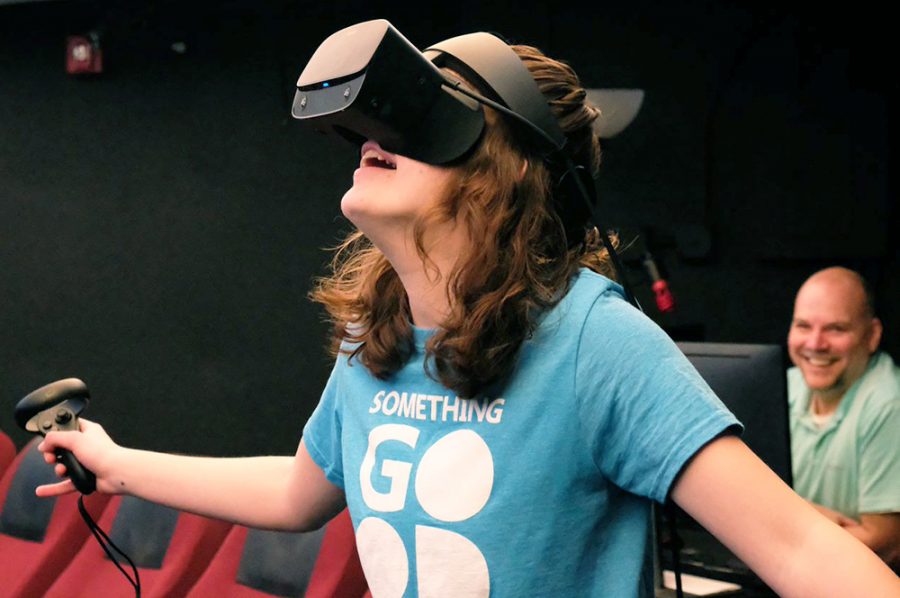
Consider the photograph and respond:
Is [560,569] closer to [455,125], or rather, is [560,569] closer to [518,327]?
[518,327]

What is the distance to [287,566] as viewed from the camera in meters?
2.38

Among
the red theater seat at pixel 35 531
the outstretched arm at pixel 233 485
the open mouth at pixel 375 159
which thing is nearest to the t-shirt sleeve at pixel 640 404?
the open mouth at pixel 375 159

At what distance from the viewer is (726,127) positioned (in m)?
3.87

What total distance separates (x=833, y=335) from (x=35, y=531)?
84.5 inches

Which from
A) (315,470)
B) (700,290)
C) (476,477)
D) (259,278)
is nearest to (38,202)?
(259,278)

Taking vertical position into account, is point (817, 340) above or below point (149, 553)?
above

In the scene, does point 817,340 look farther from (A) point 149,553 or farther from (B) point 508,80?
(B) point 508,80

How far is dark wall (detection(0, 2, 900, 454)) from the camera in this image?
12.4 ft

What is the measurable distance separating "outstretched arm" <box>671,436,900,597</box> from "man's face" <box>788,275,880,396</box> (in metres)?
2.14

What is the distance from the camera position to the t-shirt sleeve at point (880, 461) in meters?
2.61

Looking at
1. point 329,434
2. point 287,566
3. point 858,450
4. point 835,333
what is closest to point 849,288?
point 835,333

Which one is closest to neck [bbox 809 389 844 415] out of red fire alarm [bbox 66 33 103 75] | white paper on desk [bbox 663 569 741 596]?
white paper on desk [bbox 663 569 741 596]

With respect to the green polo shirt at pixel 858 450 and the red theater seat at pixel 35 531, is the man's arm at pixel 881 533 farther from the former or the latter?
the red theater seat at pixel 35 531

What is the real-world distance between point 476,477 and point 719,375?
46.2 inches
